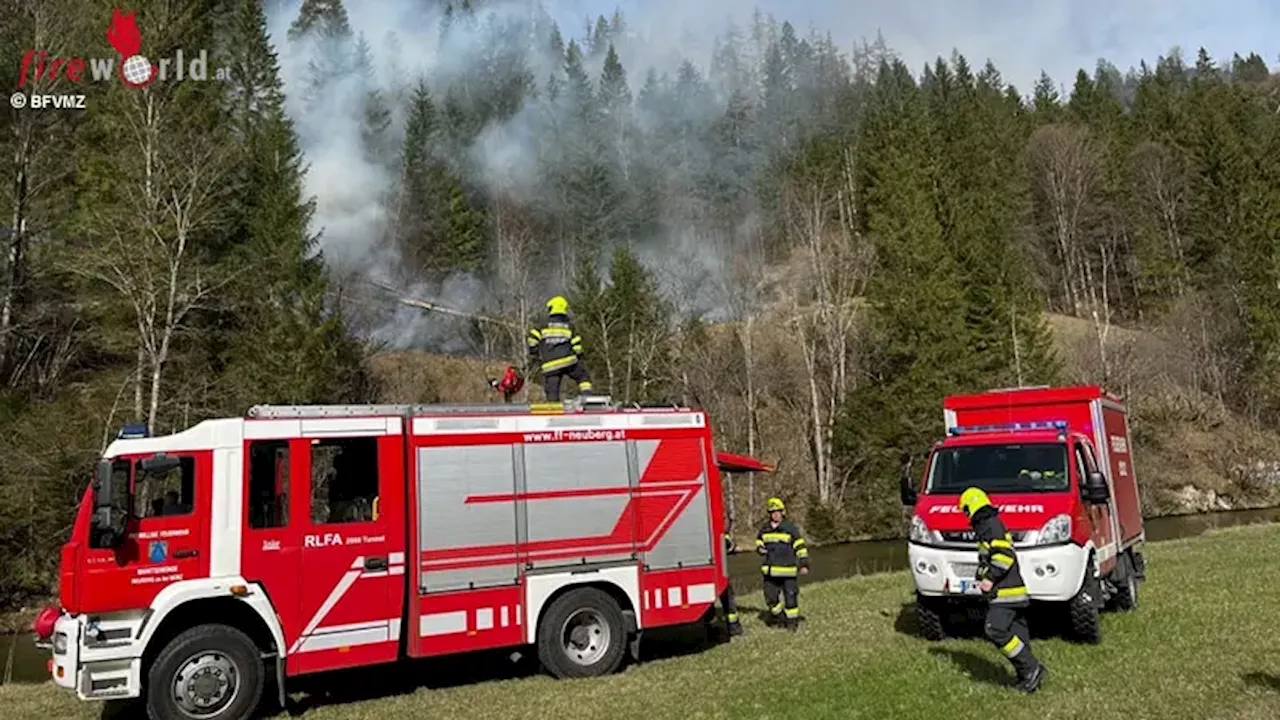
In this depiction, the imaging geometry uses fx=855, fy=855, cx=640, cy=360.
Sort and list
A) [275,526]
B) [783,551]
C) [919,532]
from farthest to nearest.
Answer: [783,551]
[919,532]
[275,526]

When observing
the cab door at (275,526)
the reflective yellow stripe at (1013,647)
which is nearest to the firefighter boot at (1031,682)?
the reflective yellow stripe at (1013,647)

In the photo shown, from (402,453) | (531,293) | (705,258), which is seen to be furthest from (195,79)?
(705,258)

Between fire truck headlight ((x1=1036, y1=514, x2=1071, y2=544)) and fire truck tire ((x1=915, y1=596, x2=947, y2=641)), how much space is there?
1.66 m

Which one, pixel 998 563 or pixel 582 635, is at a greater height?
pixel 998 563

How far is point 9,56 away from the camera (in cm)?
2464

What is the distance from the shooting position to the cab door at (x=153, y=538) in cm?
796

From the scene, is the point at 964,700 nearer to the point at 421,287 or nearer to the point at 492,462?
the point at 492,462

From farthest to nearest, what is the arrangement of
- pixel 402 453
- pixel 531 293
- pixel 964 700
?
pixel 531 293 → pixel 402 453 → pixel 964 700

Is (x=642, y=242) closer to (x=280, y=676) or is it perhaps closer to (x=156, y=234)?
(x=156, y=234)

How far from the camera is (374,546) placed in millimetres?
9008

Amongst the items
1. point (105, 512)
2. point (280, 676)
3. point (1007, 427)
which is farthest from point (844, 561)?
point (105, 512)

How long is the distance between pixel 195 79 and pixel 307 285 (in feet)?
23.4

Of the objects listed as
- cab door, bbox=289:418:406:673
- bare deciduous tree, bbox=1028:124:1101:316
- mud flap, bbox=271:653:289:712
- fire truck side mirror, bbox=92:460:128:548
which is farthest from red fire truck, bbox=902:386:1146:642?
bare deciduous tree, bbox=1028:124:1101:316

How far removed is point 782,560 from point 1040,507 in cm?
378
